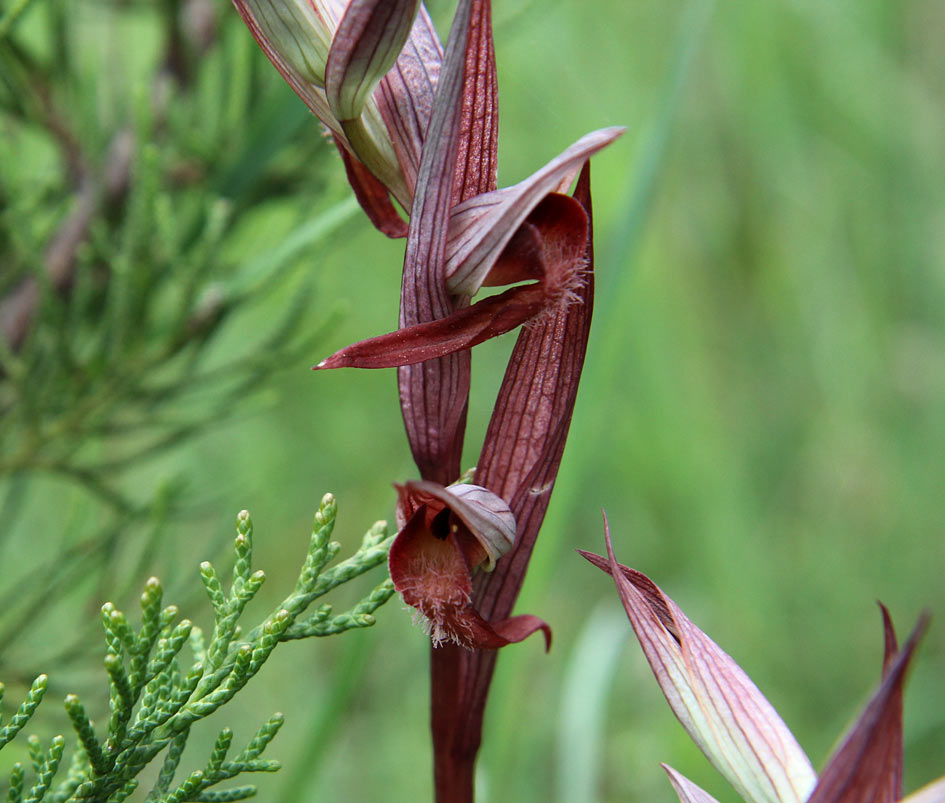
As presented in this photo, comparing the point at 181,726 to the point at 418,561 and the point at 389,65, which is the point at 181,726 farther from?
the point at 389,65

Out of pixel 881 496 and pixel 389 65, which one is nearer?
pixel 389 65

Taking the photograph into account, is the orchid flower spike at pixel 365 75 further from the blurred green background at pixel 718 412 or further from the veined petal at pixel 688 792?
the blurred green background at pixel 718 412

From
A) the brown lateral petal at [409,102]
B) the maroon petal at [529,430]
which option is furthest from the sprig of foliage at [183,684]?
the brown lateral petal at [409,102]

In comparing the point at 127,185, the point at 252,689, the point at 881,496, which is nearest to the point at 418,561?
the point at 127,185

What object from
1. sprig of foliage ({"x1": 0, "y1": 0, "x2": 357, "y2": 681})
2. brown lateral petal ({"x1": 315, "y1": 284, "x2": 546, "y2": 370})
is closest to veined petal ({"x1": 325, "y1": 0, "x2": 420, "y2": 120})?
brown lateral petal ({"x1": 315, "y1": 284, "x2": 546, "y2": 370})

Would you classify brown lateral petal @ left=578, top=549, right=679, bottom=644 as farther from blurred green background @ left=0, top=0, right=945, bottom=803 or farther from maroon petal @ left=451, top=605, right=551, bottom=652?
blurred green background @ left=0, top=0, right=945, bottom=803

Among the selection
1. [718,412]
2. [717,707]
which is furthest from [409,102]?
[718,412]

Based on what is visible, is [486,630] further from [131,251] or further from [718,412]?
[718,412]
